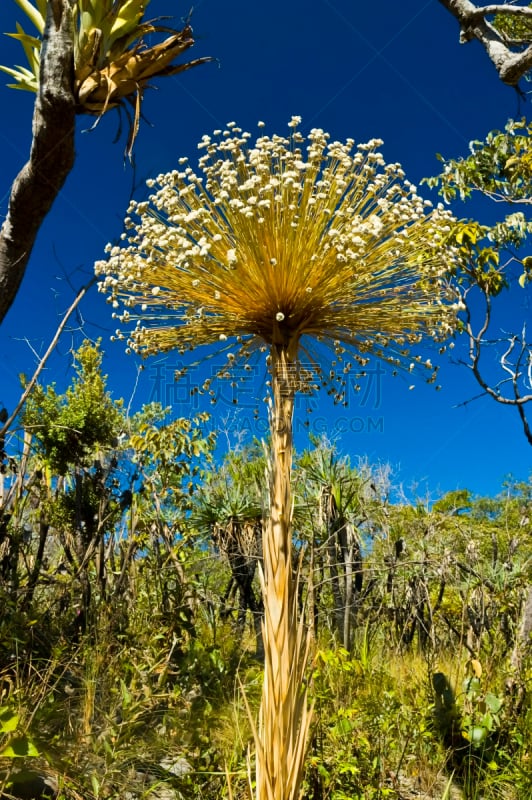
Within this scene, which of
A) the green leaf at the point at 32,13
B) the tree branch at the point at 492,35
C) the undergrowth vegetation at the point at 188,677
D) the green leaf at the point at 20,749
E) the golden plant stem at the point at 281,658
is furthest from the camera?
the undergrowth vegetation at the point at 188,677

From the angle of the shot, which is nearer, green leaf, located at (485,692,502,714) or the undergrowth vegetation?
the undergrowth vegetation

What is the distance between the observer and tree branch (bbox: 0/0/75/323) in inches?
69.7

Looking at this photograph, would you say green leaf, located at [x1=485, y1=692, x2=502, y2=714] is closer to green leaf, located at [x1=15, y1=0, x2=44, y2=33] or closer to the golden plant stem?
the golden plant stem

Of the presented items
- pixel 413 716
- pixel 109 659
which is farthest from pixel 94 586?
pixel 413 716

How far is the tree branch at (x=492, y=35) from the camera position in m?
2.45

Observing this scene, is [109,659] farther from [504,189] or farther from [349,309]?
[504,189]

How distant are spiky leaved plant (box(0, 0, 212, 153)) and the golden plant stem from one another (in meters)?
1.38

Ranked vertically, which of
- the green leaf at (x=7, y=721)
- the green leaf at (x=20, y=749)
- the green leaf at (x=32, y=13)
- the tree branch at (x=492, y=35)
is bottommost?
the green leaf at (x=20, y=749)

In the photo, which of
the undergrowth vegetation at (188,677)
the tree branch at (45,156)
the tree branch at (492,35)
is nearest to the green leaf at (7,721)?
the undergrowth vegetation at (188,677)

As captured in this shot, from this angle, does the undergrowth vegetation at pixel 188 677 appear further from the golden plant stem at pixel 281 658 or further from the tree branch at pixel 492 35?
the tree branch at pixel 492 35

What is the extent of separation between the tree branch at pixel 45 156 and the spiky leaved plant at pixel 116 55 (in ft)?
0.37

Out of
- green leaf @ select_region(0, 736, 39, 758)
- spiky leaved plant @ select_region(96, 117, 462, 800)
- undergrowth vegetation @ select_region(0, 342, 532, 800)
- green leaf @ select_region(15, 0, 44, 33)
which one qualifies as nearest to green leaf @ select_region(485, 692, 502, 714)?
undergrowth vegetation @ select_region(0, 342, 532, 800)

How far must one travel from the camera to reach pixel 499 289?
5516mm

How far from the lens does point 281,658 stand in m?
1.71
